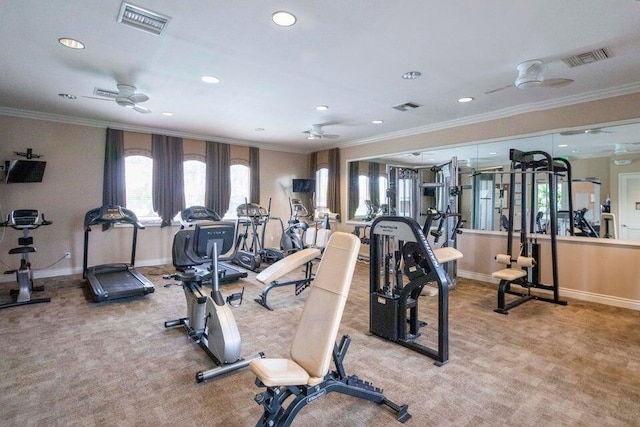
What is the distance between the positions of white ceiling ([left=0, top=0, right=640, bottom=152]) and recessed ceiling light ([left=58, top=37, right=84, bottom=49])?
7cm

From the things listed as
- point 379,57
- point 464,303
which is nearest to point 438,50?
point 379,57

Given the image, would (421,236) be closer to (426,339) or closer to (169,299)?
(426,339)

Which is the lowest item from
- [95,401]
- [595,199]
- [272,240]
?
[95,401]

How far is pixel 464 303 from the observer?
14.2ft

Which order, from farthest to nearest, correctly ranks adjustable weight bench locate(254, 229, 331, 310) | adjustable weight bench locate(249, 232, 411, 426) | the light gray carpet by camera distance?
adjustable weight bench locate(254, 229, 331, 310)
the light gray carpet
adjustable weight bench locate(249, 232, 411, 426)

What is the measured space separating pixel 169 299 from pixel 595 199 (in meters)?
6.01

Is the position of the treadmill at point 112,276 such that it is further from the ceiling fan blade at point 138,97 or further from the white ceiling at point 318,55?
the ceiling fan blade at point 138,97

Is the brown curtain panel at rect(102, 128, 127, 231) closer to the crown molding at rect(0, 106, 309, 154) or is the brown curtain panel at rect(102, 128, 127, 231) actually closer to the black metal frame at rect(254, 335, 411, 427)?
the crown molding at rect(0, 106, 309, 154)

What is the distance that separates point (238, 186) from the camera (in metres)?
7.87

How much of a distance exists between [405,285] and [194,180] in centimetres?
565

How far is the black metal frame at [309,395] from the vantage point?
171 cm

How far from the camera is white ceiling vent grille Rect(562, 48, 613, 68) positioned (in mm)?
3088

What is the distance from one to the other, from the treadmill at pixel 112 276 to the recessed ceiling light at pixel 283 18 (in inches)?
151

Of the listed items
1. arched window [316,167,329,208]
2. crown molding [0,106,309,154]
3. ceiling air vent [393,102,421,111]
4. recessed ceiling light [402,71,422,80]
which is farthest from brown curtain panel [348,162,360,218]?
recessed ceiling light [402,71,422,80]
